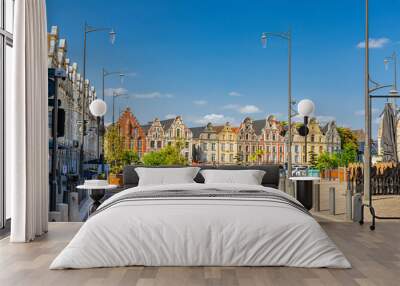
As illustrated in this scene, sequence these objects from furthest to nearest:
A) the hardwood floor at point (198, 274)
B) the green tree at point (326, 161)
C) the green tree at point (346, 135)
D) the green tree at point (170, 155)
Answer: the green tree at point (326, 161), the green tree at point (346, 135), the green tree at point (170, 155), the hardwood floor at point (198, 274)

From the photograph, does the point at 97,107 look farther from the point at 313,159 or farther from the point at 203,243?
the point at 203,243

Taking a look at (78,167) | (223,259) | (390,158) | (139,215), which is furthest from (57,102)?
(390,158)

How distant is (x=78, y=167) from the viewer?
9047 mm

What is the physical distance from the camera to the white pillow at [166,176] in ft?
20.1

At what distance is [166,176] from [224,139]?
10.7 ft

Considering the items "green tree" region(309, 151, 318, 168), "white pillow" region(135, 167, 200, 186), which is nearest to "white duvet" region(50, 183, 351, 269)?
"white pillow" region(135, 167, 200, 186)

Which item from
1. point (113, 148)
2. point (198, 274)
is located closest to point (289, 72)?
point (113, 148)

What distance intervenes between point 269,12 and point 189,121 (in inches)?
101

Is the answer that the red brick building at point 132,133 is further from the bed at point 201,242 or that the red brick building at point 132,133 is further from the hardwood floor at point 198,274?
the bed at point 201,242

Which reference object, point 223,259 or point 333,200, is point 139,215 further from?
point 333,200

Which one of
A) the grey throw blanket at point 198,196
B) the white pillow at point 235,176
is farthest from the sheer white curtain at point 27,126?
the white pillow at point 235,176

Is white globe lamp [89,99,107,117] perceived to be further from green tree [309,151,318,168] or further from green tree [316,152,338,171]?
green tree [316,152,338,171]

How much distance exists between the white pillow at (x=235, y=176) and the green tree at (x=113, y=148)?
3.23 meters

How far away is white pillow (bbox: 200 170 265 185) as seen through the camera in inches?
243
